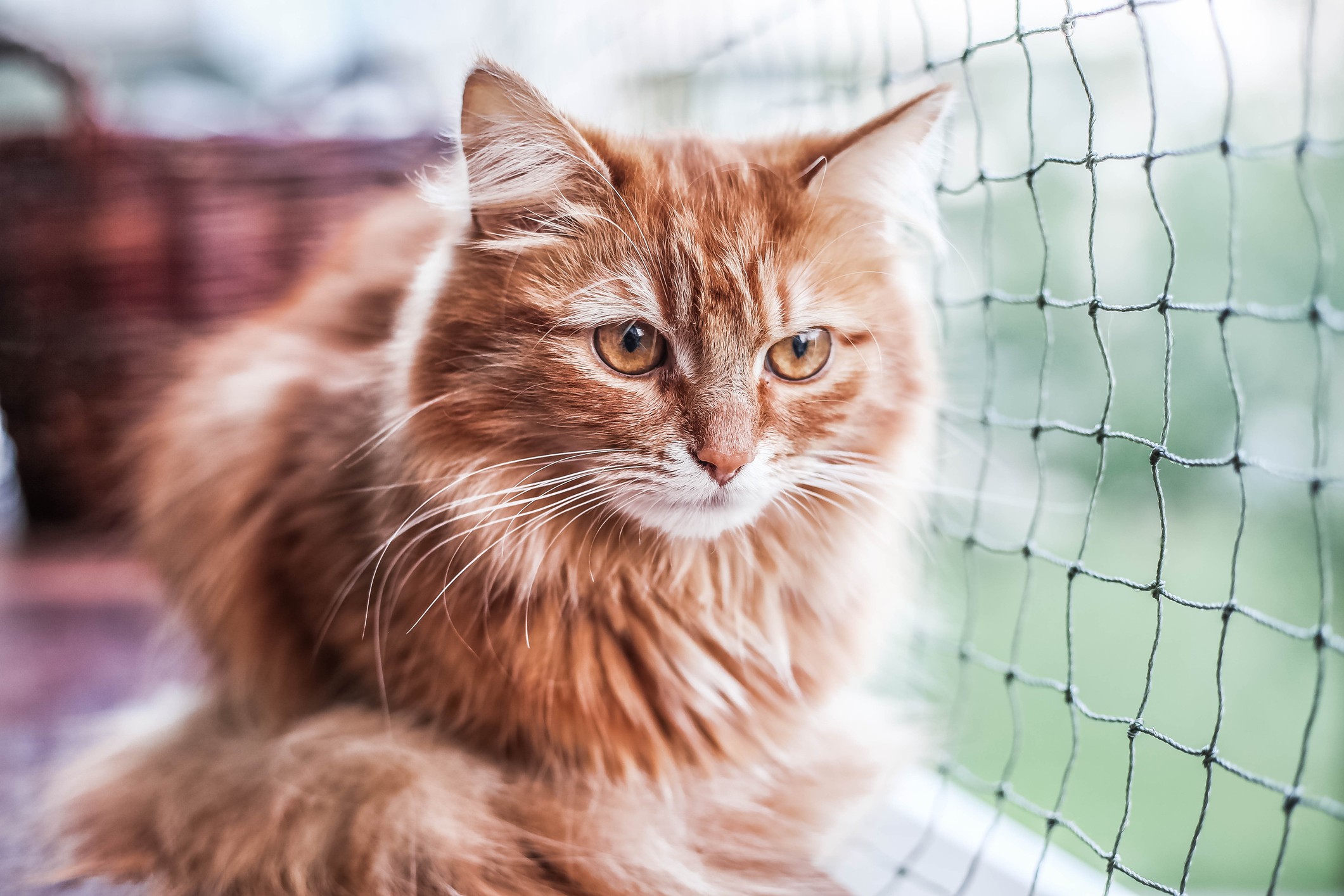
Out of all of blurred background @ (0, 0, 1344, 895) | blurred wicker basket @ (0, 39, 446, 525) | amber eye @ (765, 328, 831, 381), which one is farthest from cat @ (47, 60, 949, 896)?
blurred wicker basket @ (0, 39, 446, 525)

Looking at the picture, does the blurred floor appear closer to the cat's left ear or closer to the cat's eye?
the cat's eye

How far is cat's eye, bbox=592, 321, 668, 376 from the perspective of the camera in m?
0.97

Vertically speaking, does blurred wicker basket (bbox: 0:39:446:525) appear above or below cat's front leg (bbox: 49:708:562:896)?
above

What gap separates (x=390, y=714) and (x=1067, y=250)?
1419mm

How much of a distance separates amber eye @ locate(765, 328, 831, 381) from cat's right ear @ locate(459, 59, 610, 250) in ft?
0.85

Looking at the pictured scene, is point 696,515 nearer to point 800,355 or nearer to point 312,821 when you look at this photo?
point 800,355

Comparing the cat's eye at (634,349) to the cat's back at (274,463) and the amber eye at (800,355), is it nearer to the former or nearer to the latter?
the amber eye at (800,355)

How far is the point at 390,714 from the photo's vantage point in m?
1.14

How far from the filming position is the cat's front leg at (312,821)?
3.14 feet

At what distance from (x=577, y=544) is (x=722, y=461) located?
0.25m

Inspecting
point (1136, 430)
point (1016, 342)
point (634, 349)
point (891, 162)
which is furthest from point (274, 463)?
point (1016, 342)

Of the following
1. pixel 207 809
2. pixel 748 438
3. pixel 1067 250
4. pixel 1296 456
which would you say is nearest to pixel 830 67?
pixel 1067 250

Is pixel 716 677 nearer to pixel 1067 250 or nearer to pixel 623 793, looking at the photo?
pixel 623 793

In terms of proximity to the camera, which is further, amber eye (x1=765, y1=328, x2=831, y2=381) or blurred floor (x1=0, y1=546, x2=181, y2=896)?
blurred floor (x1=0, y1=546, x2=181, y2=896)
